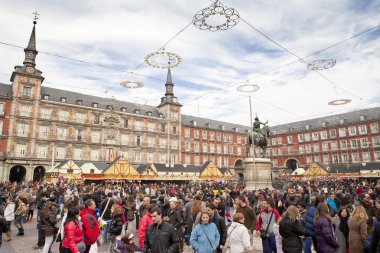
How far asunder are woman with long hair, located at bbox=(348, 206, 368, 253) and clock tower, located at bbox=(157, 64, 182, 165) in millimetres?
46379

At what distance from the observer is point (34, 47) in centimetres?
4116

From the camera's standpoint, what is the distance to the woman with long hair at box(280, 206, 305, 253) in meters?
4.90

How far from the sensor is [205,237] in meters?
4.49

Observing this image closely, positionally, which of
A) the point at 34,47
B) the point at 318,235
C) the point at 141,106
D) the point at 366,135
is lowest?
the point at 318,235

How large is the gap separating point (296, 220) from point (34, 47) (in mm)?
46640

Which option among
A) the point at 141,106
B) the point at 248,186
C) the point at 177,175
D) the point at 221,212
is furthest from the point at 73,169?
the point at 141,106

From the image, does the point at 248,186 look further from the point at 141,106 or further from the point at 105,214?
the point at 141,106

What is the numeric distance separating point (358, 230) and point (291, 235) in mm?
1121

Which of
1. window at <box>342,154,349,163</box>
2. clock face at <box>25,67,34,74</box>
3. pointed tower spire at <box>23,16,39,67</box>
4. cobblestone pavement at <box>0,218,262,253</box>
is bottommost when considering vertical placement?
cobblestone pavement at <box>0,218,262,253</box>

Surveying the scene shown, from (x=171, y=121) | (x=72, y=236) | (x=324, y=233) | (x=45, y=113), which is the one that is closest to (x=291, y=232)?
(x=324, y=233)

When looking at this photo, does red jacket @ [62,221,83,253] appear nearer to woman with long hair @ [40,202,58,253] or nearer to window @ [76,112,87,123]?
woman with long hair @ [40,202,58,253]

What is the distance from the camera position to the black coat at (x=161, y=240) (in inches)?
168

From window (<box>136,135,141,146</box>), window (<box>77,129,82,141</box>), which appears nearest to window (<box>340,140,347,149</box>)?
window (<box>136,135,141,146</box>)

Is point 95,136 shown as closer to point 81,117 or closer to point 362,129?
point 81,117
